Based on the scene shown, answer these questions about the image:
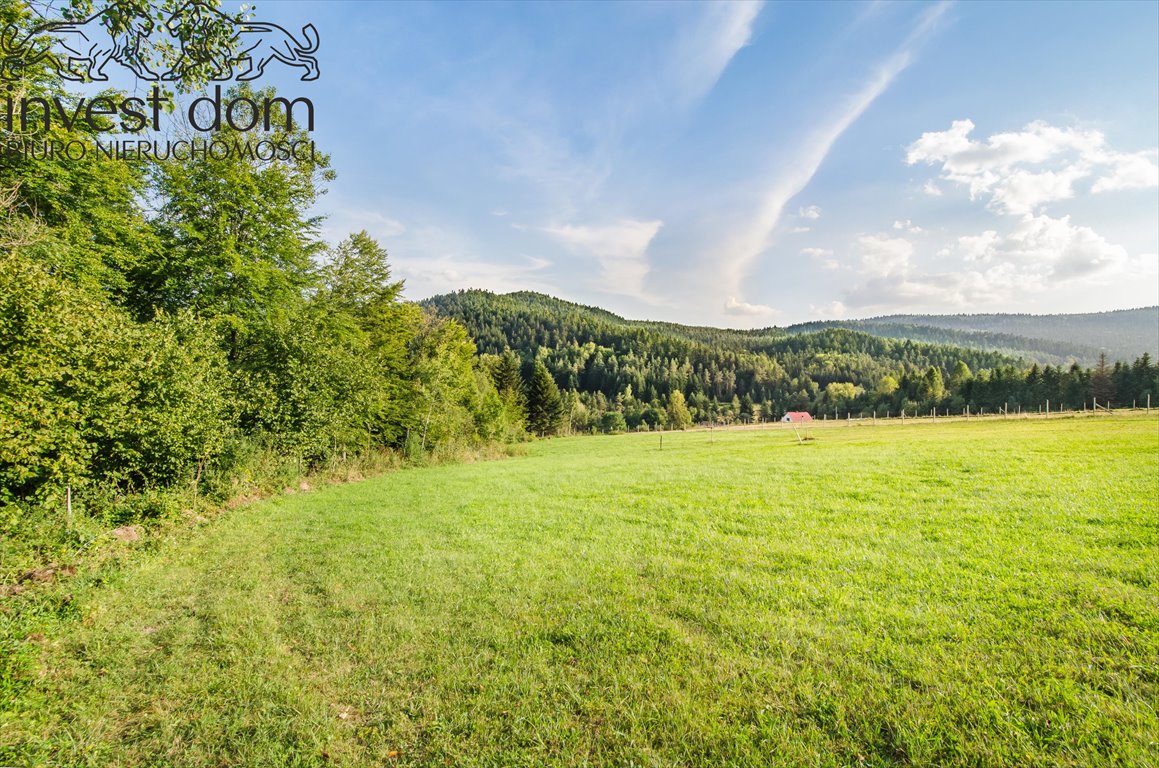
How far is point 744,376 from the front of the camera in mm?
148250

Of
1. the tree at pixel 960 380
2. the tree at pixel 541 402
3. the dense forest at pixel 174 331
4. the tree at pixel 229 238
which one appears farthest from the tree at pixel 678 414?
the tree at pixel 229 238

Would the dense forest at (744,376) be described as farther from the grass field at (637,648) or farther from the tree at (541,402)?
the grass field at (637,648)

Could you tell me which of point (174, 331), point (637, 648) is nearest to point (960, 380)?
point (637, 648)

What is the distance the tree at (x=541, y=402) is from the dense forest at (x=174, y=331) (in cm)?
4187

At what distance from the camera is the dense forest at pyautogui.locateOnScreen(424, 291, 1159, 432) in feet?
266

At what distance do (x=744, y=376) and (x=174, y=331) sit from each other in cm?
14962

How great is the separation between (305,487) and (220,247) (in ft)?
34.7

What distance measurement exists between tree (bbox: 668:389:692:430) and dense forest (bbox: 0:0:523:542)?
83.0 m

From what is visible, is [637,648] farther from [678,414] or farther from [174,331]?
[678,414]

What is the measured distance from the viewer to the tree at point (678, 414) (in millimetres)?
108250

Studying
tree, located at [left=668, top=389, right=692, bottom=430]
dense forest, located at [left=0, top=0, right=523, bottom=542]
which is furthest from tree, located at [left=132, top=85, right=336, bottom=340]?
tree, located at [left=668, top=389, right=692, bottom=430]

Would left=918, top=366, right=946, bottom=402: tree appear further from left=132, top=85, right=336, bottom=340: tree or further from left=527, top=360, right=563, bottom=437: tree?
left=132, top=85, right=336, bottom=340: tree

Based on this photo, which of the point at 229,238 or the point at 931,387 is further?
the point at 931,387

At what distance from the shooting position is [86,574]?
7.89 m
